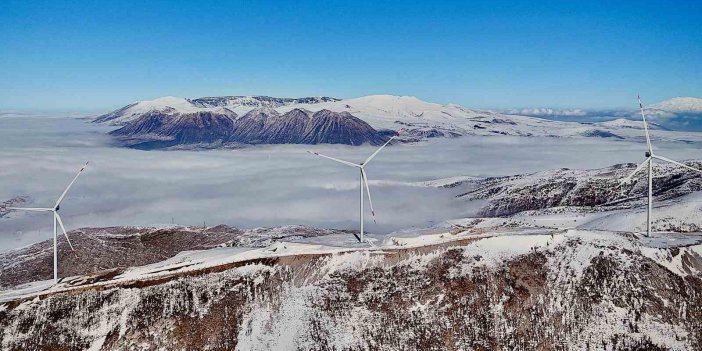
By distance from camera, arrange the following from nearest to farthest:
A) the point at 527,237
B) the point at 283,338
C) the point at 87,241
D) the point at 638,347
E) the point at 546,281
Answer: the point at 638,347 < the point at 283,338 < the point at 546,281 < the point at 527,237 < the point at 87,241

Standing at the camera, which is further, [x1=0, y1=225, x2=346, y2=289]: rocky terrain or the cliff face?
[x1=0, y1=225, x2=346, y2=289]: rocky terrain

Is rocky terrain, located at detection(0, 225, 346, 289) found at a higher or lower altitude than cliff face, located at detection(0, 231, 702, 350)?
lower

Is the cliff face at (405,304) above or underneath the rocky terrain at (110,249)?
above

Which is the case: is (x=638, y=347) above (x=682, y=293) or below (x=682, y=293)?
below

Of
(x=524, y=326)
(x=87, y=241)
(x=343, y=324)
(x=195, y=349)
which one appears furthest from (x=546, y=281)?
(x=87, y=241)

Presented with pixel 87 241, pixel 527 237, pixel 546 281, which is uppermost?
pixel 527 237

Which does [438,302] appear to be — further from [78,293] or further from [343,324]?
[78,293]
